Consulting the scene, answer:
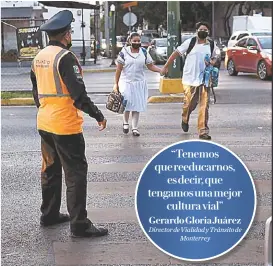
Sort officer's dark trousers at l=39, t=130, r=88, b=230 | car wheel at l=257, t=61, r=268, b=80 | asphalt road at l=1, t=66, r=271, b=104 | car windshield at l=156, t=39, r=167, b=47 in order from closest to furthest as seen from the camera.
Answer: officer's dark trousers at l=39, t=130, r=88, b=230 < asphalt road at l=1, t=66, r=271, b=104 < car wheel at l=257, t=61, r=268, b=80 < car windshield at l=156, t=39, r=167, b=47

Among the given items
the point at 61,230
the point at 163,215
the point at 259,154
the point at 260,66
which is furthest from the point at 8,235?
the point at 260,66

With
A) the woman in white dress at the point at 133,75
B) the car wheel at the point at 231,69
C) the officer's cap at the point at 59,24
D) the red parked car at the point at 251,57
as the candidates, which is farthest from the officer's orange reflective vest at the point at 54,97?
the car wheel at the point at 231,69

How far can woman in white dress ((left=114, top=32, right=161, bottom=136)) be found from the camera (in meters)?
10.2

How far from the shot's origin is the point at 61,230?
5.75 m

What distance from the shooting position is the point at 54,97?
5391 millimetres

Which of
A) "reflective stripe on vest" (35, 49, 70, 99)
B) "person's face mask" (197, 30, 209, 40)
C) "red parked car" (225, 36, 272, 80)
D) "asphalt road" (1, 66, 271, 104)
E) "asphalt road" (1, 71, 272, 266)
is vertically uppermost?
"person's face mask" (197, 30, 209, 40)

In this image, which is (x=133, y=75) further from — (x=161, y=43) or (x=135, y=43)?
(x=161, y=43)

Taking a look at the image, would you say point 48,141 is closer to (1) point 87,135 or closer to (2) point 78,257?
(2) point 78,257

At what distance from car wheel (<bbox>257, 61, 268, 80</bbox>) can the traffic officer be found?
53.9 ft

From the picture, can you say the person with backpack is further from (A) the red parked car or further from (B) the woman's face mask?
(A) the red parked car

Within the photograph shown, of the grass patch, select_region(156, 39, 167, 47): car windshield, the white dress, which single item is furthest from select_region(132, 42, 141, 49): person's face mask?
select_region(156, 39, 167, 47): car windshield

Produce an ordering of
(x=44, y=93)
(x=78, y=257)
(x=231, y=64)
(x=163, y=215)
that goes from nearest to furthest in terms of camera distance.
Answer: (x=163, y=215)
(x=78, y=257)
(x=44, y=93)
(x=231, y=64)

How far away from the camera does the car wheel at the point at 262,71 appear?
→ 70.1 ft

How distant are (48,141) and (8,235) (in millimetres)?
853
